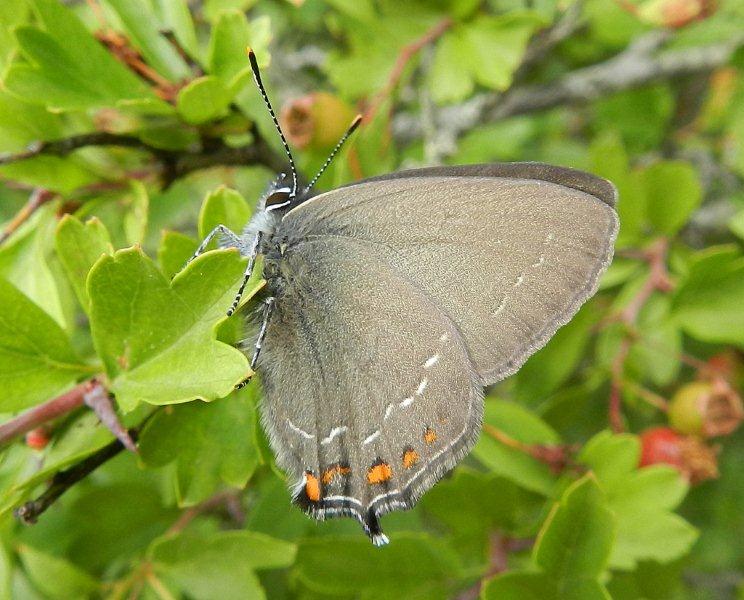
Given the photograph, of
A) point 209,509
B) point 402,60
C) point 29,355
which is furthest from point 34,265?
point 402,60

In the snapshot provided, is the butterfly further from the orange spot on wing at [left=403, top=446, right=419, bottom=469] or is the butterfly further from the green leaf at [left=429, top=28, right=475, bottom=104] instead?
the green leaf at [left=429, top=28, right=475, bottom=104]

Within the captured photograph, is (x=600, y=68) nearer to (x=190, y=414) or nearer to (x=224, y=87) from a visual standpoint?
(x=224, y=87)

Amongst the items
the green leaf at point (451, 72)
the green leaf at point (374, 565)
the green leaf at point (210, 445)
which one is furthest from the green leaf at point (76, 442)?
the green leaf at point (451, 72)

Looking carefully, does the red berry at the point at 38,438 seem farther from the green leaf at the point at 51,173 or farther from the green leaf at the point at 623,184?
the green leaf at the point at 623,184

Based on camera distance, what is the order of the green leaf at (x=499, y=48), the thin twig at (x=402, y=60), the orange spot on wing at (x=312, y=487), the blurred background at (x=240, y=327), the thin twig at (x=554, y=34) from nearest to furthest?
the blurred background at (x=240, y=327) → the orange spot on wing at (x=312, y=487) → the green leaf at (x=499, y=48) → the thin twig at (x=402, y=60) → the thin twig at (x=554, y=34)

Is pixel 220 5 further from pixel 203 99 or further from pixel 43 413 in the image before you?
pixel 43 413

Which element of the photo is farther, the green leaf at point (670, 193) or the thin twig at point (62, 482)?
the green leaf at point (670, 193)

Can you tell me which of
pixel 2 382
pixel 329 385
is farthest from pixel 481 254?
pixel 2 382
